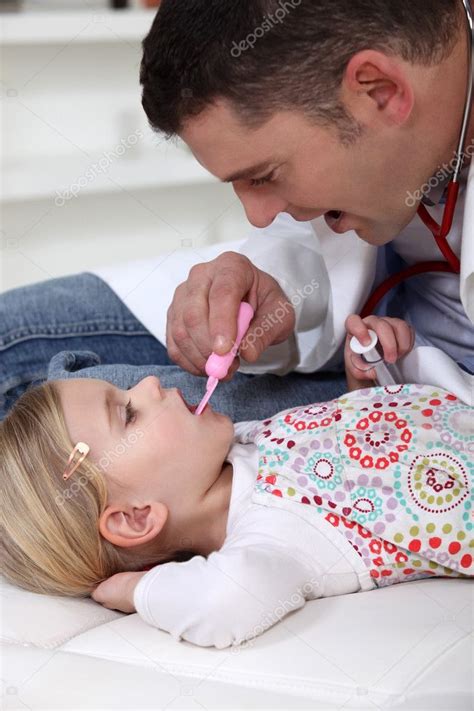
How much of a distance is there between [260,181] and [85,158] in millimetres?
2116

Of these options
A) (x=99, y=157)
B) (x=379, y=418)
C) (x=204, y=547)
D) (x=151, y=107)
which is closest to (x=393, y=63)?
(x=151, y=107)

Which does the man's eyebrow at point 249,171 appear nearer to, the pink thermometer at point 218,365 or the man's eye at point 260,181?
the man's eye at point 260,181

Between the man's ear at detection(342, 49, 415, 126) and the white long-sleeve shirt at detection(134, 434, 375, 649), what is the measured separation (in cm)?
49

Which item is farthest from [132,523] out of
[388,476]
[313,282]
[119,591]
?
[313,282]

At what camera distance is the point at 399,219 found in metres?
1.31

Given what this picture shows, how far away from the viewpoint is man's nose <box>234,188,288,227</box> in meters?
1.26

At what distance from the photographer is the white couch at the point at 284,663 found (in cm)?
96

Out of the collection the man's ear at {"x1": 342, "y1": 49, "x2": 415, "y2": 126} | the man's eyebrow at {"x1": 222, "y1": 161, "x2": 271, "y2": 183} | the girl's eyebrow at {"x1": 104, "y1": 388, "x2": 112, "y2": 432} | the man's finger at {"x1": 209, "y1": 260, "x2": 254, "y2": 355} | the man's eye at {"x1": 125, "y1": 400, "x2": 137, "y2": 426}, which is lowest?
the man's eye at {"x1": 125, "y1": 400, "x2": 137, "y2": 426}

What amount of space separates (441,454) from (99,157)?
91.2 inches

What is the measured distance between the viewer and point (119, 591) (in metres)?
1.18

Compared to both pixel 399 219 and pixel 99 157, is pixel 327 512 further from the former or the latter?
pixel 99 157

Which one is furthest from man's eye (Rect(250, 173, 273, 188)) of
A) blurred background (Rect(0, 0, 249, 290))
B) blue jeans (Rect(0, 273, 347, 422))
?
blurred background (Rect(0, 0, 249, 290))

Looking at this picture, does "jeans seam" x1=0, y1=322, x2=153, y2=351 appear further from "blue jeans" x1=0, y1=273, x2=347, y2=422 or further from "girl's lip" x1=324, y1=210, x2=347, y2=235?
"girl's lip" x1=324, y1=210, x2=347, y2=235

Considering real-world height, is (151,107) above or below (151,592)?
above
